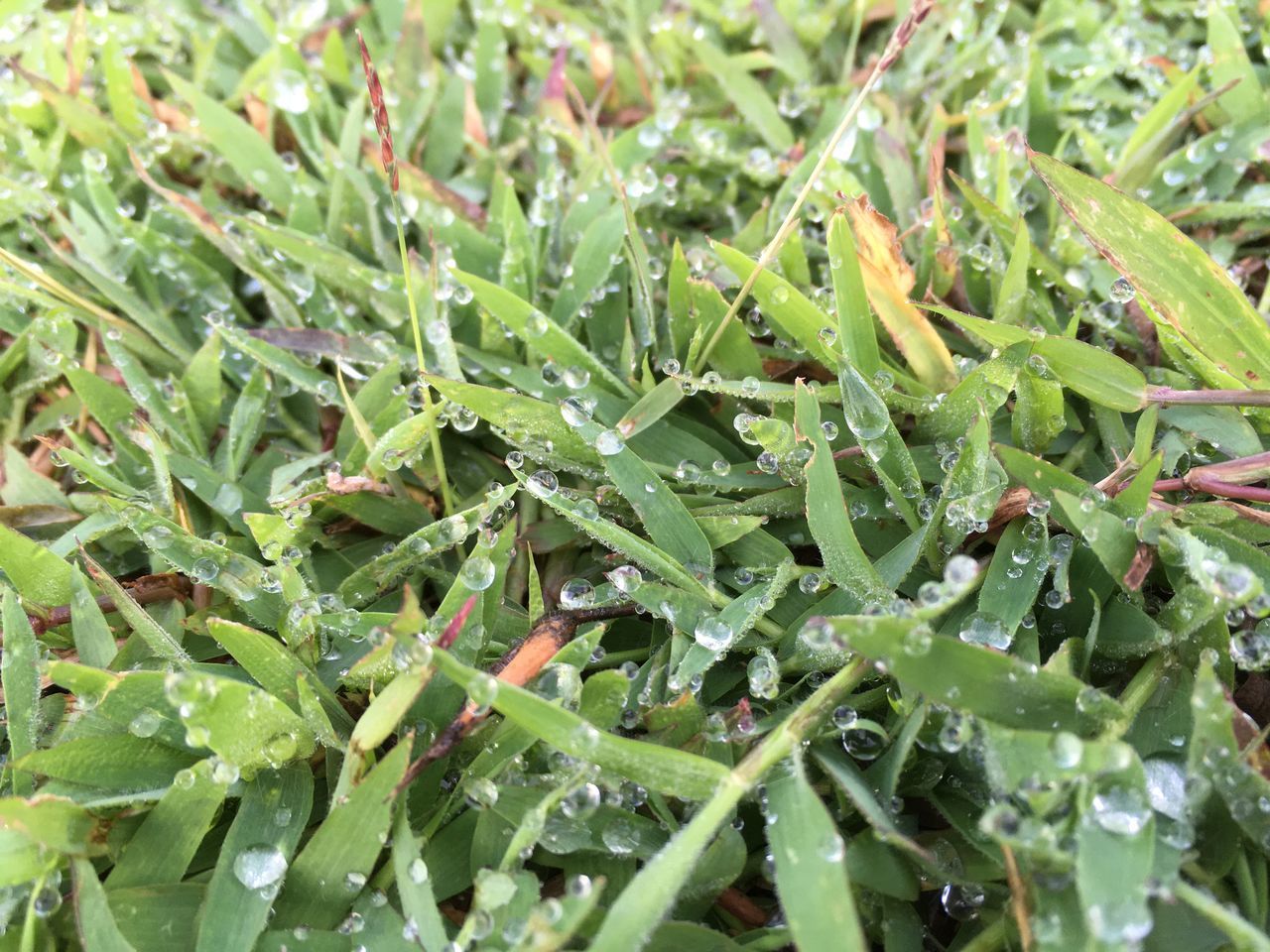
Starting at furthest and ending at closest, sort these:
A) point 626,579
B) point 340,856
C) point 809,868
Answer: point 626,579 → point 340,856 → point 809,868

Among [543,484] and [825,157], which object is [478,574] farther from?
[825,157]

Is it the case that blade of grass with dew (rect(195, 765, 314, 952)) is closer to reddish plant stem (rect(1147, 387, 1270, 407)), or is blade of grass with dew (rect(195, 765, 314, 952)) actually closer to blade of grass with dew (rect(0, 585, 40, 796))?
blade of grass with dew (rect(0, 585, 40, 796))

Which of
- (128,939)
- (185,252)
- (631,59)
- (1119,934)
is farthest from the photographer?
(631,59)

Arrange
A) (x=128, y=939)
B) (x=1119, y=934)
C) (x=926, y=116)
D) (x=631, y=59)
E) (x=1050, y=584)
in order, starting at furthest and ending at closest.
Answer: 1. (x=631, y=59)
2. (x=926, y=116)
3. (x=1050, y=584)
4. (x=128, y=939)
5. (x=1119, y=934)

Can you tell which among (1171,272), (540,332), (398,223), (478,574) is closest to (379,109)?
(398,223)

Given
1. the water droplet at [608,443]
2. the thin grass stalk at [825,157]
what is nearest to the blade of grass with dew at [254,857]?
the water droplet at [608,443]

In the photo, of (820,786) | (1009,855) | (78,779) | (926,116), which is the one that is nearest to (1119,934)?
(1009,855)

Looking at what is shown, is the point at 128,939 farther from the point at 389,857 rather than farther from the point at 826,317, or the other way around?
the point at 826,317

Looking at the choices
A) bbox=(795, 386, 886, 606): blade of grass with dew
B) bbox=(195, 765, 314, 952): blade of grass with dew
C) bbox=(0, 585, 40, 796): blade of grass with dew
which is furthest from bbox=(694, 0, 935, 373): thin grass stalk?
bbox=(0, 585, 40, 796): blade of grass with dew
